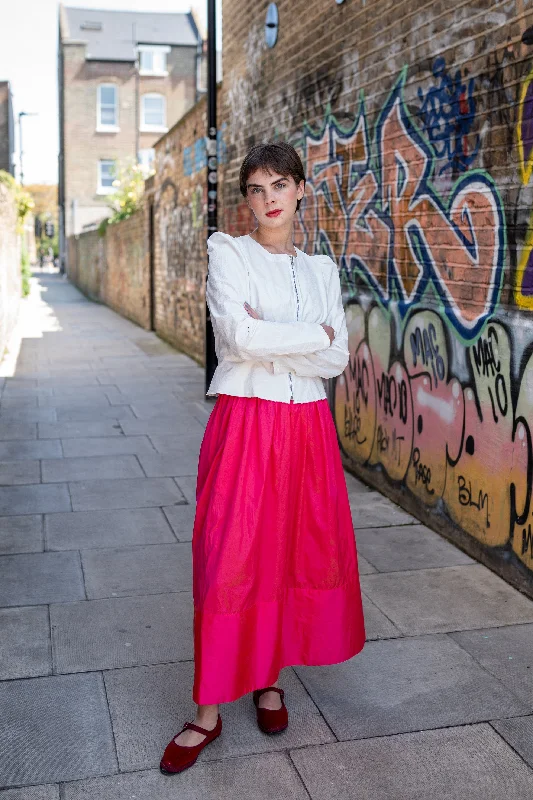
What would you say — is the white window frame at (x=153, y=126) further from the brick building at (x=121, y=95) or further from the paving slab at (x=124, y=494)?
the paving slab at (x=124, y=494)

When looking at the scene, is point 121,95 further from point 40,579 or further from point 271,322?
point 271,322

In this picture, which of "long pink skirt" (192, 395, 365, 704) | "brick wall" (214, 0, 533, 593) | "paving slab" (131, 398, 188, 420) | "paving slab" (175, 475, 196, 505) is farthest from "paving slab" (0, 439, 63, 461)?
"long pink skirt" (192, 395, 365, 704)

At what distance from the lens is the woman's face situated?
2.91 meters

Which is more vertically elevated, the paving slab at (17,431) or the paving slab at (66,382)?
the paving slab at (66,382)

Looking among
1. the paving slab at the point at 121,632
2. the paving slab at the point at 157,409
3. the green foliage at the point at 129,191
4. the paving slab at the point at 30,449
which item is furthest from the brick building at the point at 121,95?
the paving slab at the point at 121,632

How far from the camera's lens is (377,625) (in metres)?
3.96

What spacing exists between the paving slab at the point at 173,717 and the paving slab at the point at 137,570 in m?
0.84

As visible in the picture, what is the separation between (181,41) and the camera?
1642 inches

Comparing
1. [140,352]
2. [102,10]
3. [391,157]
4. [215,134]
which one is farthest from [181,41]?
[391,157]

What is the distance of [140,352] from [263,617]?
11337mm

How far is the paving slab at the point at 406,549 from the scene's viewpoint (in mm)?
4738

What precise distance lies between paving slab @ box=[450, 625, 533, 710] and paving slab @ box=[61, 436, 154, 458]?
3864 mm

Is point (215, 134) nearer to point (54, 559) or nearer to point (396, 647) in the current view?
point (54, 559)

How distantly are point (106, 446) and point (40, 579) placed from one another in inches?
117
